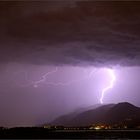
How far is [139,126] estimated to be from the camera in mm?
74062

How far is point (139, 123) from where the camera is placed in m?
75.8

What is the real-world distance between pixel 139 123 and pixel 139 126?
1.72 m
